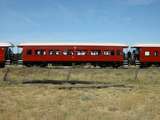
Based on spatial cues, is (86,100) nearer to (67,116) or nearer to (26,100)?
(26,100)

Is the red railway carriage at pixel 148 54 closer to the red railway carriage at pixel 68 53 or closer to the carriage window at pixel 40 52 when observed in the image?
the red railway carriage at pixel 68 53

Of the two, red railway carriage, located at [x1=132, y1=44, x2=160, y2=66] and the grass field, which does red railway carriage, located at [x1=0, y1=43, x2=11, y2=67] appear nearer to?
red railway carriage, located at [x1=132, y1=44, x2=160, y2=66]

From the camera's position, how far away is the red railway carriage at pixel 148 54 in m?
46.4

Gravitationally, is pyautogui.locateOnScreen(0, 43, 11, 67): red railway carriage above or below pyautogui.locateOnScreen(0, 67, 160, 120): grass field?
above

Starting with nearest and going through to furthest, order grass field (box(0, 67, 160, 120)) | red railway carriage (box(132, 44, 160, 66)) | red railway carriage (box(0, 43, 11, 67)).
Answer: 1. grass field (box(0, 67, 160, 120))
2. red railway carriage (box(0, 43, 11, 67))
3. red railway carriage (box(132, 44, 160, 66))

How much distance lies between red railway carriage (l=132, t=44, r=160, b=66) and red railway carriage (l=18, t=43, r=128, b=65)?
8.17 ft

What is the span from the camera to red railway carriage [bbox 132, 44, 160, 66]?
1826 inches

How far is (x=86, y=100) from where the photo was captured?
55.2 feet

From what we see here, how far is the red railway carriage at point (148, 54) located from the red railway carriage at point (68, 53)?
2.49 meters

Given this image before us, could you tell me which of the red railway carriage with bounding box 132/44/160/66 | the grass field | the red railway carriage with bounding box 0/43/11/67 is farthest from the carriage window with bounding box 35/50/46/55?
the grass field

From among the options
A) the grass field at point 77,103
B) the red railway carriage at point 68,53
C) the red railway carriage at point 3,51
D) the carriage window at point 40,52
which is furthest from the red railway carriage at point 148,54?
the grass field at point 77,103

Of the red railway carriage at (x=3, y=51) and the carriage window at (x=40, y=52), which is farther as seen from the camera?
the carriage window at (x=40, y=52)

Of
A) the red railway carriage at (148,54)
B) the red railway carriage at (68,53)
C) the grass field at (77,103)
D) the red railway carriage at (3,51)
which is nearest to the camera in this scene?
the grass field at (77,103)

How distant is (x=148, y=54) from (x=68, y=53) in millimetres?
9104
